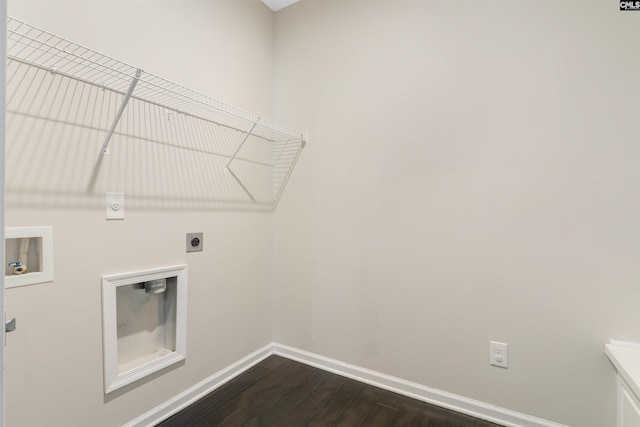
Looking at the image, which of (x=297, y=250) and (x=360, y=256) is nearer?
(x=360, y=256)

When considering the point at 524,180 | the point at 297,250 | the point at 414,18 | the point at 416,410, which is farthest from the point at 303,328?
the point at 414,18

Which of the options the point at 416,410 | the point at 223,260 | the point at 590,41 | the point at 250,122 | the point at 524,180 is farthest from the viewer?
the point at 250,122

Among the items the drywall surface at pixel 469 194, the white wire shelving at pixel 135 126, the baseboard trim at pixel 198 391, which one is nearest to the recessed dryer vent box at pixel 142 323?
the baseboard trim at pixel 198 391

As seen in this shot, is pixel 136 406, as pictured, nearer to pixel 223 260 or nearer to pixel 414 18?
pixel 223 260

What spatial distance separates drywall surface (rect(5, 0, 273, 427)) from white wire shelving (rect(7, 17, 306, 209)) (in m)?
0.02

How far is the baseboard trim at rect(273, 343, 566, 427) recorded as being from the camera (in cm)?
157

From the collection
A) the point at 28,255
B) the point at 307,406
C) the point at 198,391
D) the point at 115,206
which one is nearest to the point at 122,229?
the point at 115,206

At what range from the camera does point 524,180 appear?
5.08 ft

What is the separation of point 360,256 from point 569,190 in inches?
46.0

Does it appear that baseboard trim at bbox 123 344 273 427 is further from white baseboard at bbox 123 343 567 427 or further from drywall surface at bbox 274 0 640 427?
drywall surface at bbox 274 0 640 427

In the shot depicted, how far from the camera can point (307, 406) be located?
1.73 metres

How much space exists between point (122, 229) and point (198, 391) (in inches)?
42.2

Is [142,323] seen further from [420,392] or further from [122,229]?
[420,392]

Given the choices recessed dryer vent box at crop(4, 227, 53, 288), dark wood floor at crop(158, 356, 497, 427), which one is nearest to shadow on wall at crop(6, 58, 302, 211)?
recessed dryer vent box at crop(4, 227, 53, 288)
